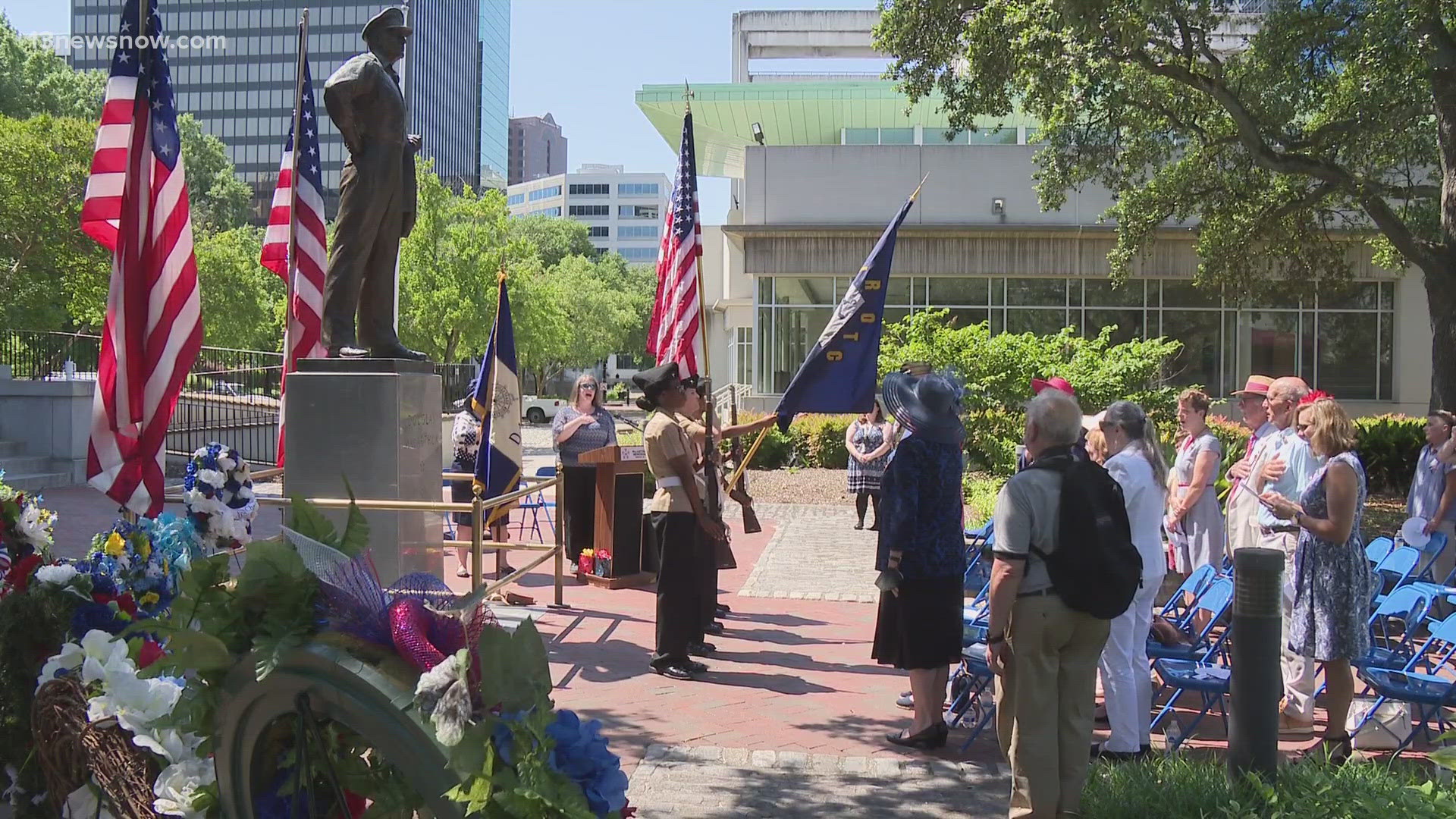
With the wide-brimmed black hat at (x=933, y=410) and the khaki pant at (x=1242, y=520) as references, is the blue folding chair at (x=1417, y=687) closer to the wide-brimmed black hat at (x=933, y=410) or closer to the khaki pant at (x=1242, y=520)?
the khaki pant at (x=1242, y=520)

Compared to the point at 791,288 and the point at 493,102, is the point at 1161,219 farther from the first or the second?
the point at 493,102

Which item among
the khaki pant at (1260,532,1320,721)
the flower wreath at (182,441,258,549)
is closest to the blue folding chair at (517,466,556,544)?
the flower wreath at (182,441,258,549)

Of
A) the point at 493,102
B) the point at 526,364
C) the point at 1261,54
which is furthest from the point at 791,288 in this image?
the point at 493,102

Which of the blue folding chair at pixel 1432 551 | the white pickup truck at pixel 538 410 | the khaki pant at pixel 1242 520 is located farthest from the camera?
the white pickup truck at pixel 538 410

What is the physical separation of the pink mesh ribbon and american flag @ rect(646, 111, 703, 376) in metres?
8.30

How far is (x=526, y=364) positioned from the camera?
4775cm

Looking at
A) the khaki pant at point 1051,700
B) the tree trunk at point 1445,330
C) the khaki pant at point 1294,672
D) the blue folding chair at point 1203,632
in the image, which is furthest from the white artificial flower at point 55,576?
the tree trunk at point 1445,330

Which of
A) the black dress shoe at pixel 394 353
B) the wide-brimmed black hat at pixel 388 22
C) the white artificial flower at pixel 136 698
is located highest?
the wide-brimmed black hat at pixel 388 22

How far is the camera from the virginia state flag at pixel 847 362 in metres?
7.41

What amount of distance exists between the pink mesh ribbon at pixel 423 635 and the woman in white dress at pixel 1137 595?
374 centimetres

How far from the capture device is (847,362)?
24.7 ft

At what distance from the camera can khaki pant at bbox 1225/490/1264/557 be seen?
275 inches

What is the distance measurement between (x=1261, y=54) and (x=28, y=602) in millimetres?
16183

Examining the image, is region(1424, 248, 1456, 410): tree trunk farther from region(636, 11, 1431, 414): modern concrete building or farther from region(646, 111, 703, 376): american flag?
region(646, 111, 703, 376): american flag
